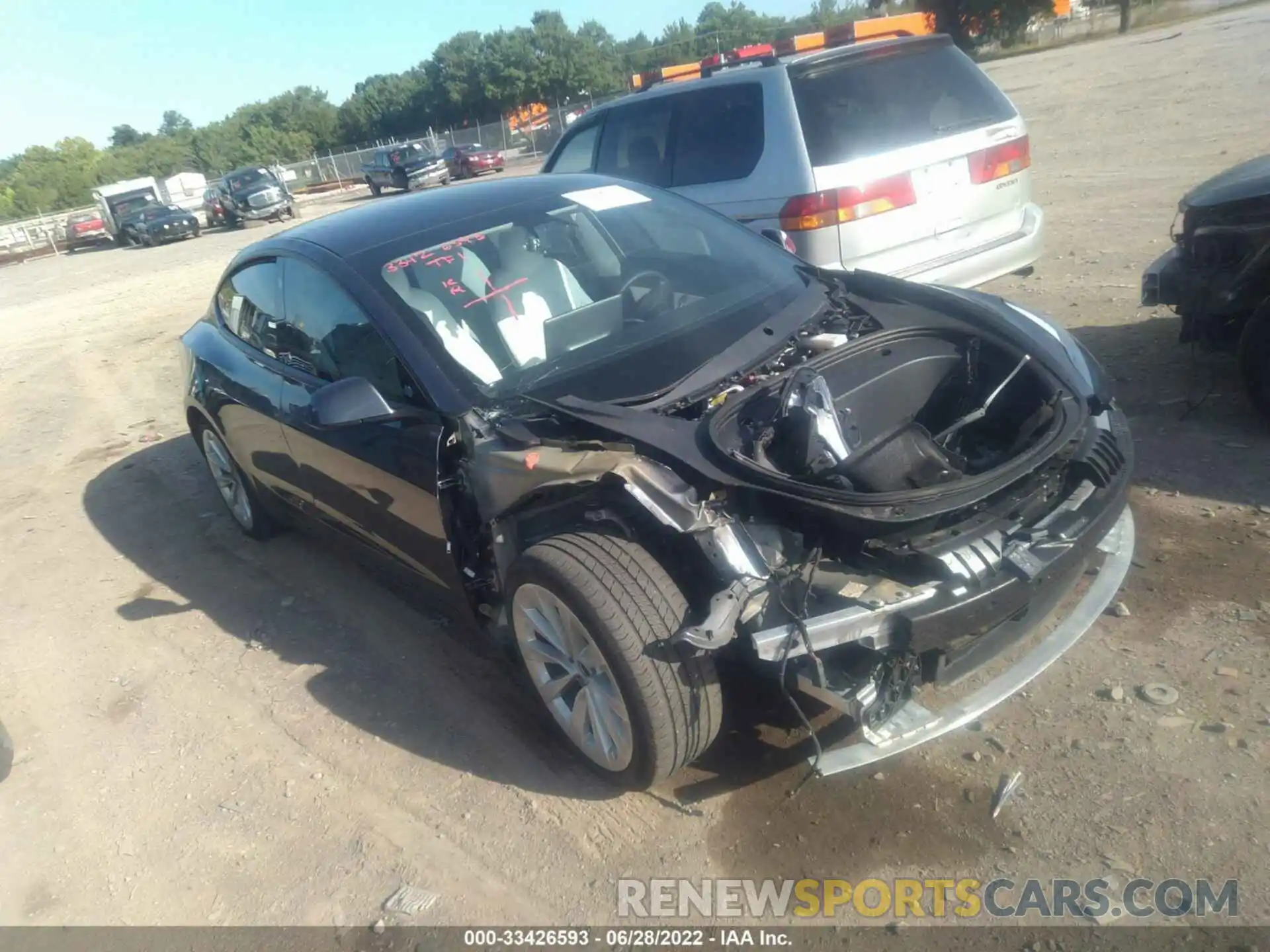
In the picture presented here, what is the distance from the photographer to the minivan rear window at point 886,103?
5.61 metres

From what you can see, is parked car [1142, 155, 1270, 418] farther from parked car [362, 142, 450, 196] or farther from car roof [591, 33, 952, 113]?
parked car [362, 142, 450, 196]

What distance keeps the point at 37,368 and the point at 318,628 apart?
970 cm

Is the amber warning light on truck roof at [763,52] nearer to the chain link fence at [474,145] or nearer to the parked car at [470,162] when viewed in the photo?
the parked car at [470,162]

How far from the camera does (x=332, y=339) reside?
391 cm

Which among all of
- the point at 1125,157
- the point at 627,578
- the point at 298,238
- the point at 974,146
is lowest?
the point at 1125,157

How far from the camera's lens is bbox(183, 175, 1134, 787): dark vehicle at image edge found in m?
2.65

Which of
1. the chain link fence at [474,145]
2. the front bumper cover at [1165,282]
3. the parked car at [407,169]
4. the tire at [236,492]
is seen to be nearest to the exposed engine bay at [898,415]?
the front bumper cover at [1165,282]

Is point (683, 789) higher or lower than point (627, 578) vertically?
lower

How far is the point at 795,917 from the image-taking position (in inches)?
102

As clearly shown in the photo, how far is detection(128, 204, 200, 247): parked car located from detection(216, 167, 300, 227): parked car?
114 cm

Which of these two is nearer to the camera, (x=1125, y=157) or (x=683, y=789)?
(x=683, y=789)

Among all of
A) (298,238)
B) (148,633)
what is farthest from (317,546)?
(298,238)

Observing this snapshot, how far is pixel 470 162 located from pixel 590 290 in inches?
1302

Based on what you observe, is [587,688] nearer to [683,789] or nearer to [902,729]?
[683,789]
